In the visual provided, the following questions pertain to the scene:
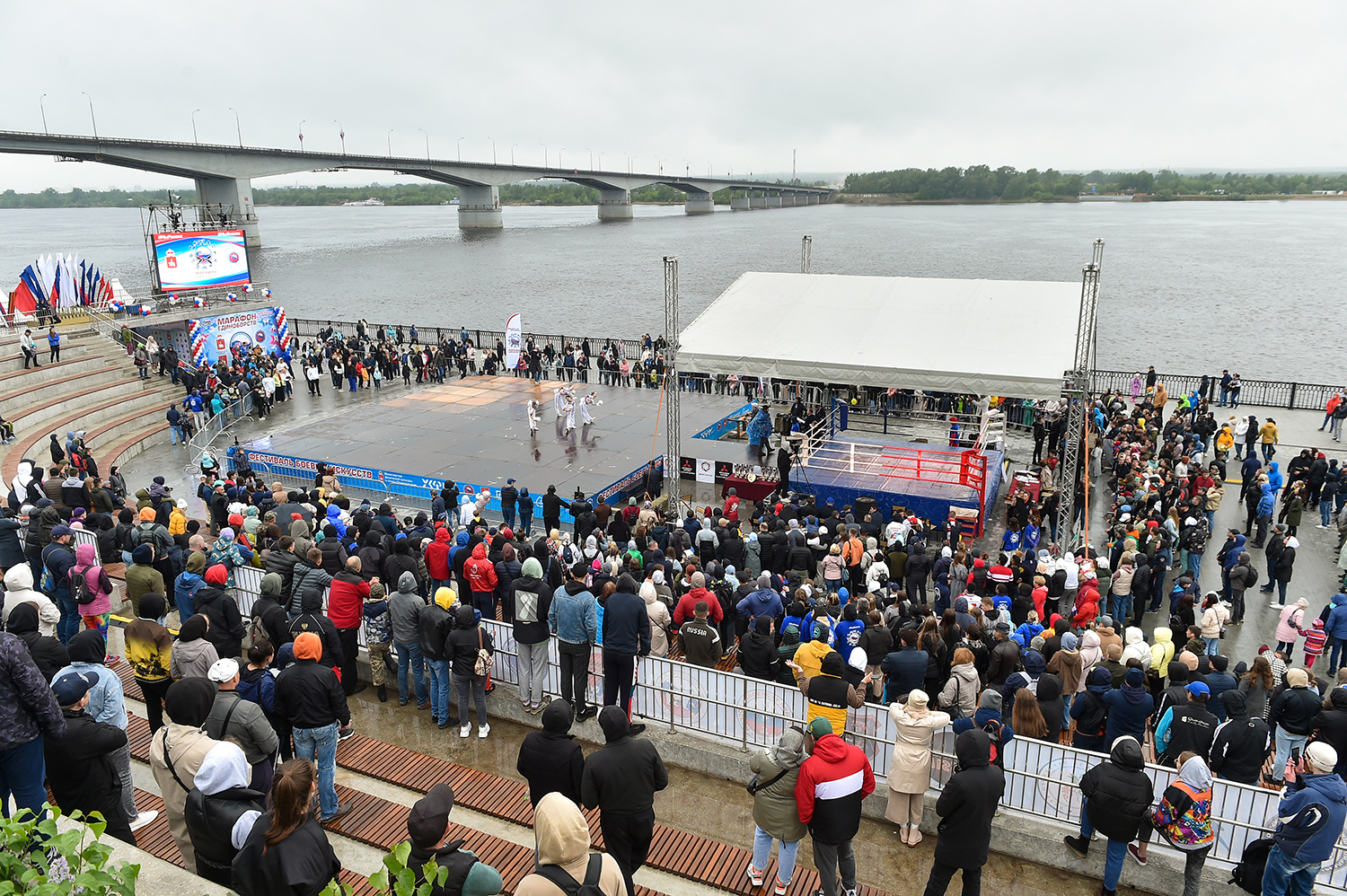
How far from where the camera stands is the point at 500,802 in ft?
23.1

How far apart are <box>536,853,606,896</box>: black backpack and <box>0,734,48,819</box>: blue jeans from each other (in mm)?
3577

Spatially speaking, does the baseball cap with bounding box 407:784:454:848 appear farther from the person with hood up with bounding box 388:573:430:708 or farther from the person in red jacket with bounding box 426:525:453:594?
the person in red jacket with bounding box 426:525:453:594

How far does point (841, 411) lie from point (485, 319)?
42357 millimetres

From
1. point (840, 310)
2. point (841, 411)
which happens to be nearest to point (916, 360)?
point (840, 310)

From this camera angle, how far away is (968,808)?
5504 mm

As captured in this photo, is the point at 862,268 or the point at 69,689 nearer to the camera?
the point at 69,689

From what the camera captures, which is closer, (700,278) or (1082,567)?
(1082,567)

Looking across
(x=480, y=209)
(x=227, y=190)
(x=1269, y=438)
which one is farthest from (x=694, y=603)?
(x=480, y=209)

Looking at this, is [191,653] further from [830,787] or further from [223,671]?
[830,787]

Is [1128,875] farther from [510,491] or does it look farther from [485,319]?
[485,319]

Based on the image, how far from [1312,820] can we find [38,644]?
8.99 metres

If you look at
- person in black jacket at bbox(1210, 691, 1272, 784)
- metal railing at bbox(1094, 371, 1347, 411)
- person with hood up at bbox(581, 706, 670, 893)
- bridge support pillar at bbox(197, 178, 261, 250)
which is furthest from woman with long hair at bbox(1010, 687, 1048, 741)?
bridge support pillar at bbox(197, 178, 261, 250)

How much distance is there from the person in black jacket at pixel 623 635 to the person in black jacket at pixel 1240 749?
4.88 metres

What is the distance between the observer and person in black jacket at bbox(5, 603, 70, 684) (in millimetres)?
6324
